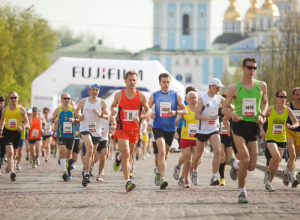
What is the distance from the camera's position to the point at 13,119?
692 inches

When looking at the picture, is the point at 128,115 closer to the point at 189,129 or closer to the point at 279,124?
the point at 189,129

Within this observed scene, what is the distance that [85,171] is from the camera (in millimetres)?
14805

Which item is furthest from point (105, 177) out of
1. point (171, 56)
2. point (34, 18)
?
point (171, 56)

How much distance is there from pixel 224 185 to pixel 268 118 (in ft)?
5.05

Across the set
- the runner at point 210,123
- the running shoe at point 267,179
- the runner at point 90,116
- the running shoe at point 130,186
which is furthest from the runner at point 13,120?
the running shoe at point 267,179

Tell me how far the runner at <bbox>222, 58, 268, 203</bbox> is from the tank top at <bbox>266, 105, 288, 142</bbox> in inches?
118

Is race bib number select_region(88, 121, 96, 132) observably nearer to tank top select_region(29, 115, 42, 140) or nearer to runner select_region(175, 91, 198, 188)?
runner select_region(175, 91, 198, 188)

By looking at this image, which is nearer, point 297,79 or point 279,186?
point 279,186

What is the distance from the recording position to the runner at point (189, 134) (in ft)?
48.3

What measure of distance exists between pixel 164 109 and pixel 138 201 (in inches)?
117

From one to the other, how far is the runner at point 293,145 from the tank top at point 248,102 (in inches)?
142

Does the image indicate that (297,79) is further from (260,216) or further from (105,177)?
(260,216)

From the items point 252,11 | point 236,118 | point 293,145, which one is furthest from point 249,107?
point 252,11

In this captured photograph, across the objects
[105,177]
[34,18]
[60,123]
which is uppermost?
[34,18]
